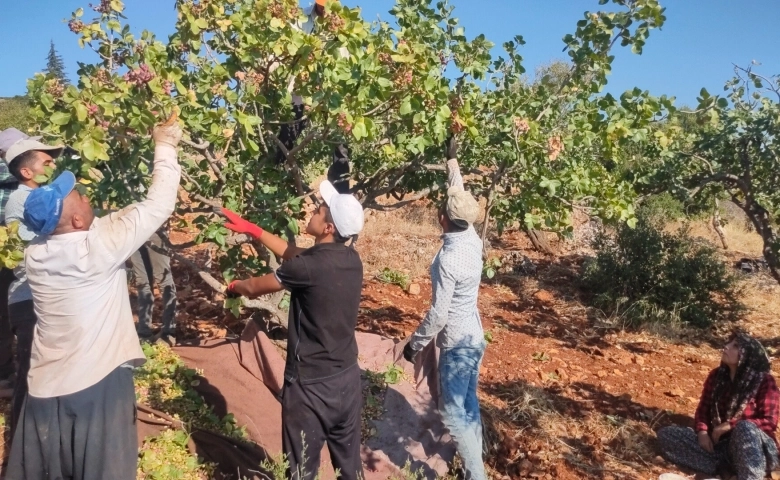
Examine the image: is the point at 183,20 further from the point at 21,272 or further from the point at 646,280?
the point at 646,280

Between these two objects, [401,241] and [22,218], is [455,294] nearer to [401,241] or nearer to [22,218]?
[22,218]

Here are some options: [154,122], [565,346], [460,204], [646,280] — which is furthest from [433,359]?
[646,280]

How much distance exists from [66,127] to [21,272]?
3.65 feet

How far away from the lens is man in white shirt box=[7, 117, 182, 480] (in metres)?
2.21

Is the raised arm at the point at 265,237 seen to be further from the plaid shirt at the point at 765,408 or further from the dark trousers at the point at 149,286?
the plaid shirt at the point at 765,408

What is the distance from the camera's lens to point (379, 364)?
14.1 feet

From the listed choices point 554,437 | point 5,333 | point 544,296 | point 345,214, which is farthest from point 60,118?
point 544,296

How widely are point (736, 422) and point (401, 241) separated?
19.9 ft

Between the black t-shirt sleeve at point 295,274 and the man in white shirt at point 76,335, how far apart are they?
1.60 feet

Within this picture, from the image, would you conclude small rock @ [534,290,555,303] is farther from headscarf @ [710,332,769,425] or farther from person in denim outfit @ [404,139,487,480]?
person in denim outfit @ [404,139,487,480]

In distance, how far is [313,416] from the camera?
2.57 meters

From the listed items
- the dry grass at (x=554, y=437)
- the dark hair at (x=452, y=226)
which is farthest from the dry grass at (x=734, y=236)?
the dark hair at (x=452, y=226)

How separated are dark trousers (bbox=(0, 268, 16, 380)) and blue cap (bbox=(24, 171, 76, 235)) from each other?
235 centimetres

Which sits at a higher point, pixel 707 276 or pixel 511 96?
pixel 511 96
